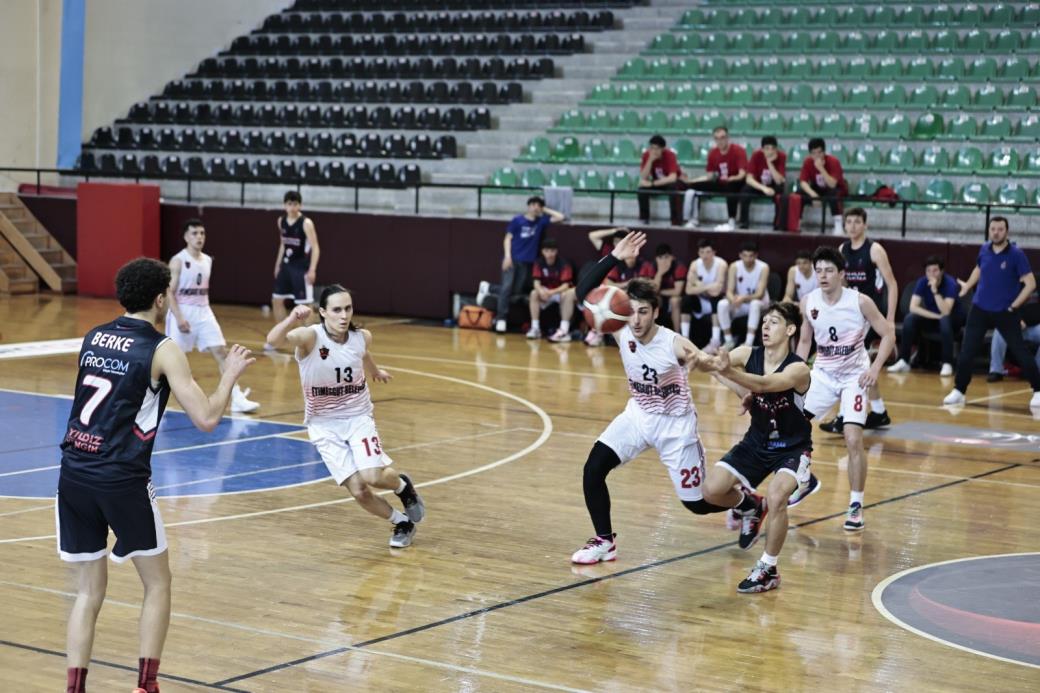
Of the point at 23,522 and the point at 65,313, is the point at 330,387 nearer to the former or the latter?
the point at 23,522

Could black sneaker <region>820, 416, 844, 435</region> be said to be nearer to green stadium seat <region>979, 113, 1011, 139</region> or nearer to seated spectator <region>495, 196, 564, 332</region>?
seated spectator <region>495, 196, 564, 332</region>

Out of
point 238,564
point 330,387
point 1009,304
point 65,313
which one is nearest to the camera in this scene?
point 238,564

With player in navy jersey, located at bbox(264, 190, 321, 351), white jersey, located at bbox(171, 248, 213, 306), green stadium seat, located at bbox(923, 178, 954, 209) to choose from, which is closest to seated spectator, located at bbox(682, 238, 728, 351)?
green stadium seat, located at bbox(923, 178, 954, 209)

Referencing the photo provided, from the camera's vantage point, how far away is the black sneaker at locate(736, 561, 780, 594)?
8336 millimetres

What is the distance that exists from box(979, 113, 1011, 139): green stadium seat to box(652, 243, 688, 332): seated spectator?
5.55 metres

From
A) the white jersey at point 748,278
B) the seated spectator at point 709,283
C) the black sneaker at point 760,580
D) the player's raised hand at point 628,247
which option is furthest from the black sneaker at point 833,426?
the black sneaker at point 760,580

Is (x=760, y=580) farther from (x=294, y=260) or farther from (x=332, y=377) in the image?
(x=294, y=260)

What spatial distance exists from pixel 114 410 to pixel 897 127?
61.6ft

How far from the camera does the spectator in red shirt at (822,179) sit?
20500 millimetres

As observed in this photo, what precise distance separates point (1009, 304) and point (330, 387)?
958 centimetres

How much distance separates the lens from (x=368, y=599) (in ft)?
26.3

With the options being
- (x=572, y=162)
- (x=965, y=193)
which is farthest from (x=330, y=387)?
(x=572, y=162)

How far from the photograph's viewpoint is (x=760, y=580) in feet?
27.4

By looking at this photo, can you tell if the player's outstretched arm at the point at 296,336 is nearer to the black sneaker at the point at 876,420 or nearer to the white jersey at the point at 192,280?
the white jersey at the point at 192,280
